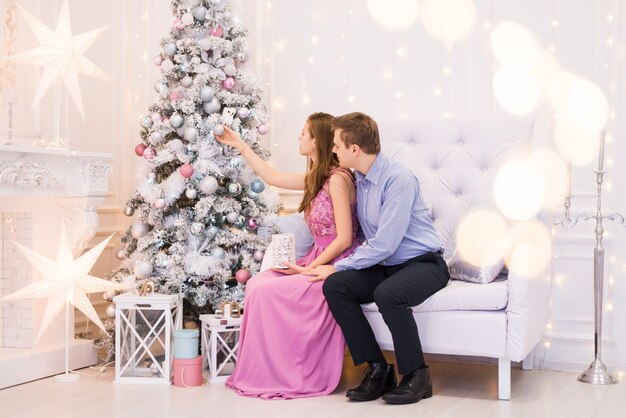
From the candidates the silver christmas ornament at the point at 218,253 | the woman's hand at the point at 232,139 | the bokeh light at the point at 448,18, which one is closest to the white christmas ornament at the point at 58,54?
the woman's hand at the point at 232,139

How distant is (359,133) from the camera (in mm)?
3066

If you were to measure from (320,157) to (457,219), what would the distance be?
0.68m

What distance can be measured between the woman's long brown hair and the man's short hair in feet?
0.73

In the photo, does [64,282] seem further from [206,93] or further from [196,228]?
[206,93]

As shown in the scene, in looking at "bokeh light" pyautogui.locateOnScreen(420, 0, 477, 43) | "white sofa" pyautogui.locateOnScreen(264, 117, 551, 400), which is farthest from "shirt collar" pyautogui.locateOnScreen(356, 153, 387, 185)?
"bokeh light" pyautogui.locateOnScreen(420, 0, 477, 43)

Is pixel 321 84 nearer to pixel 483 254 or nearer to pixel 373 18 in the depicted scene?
pixel 373 18

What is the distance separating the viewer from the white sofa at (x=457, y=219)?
9.46 feet

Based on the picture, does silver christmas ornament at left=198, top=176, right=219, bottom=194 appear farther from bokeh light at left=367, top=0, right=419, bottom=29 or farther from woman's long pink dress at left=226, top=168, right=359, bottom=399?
bokeh light at left=367, top=0, right=419, bottom=29

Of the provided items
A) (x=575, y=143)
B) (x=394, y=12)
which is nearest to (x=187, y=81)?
(x=394, y=12)

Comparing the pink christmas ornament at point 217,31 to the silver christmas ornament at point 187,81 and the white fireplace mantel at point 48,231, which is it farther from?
the white fireplace mantel at point 48,231

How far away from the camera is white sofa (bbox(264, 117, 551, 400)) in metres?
2.88

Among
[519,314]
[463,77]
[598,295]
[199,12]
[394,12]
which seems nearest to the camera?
[519,314]

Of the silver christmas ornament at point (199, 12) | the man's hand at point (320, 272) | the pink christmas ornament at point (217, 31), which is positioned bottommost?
the man's hand at point (320, 272)

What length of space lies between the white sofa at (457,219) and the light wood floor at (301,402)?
16cm
